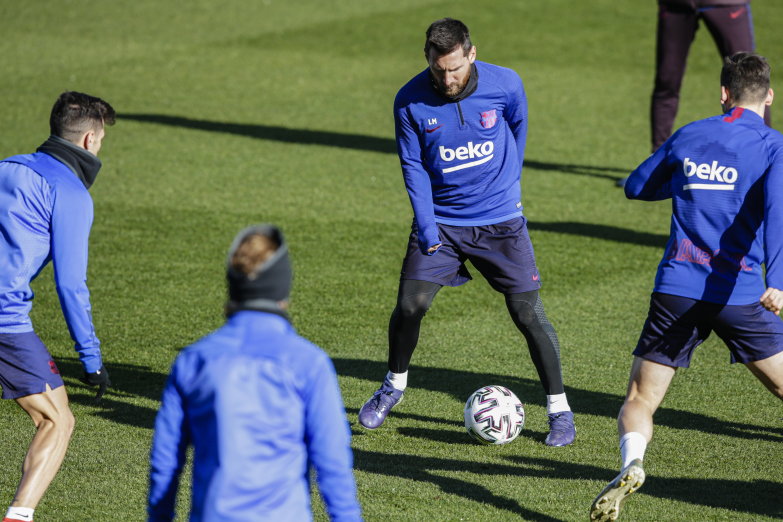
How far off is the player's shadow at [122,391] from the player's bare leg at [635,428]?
297 centimetres

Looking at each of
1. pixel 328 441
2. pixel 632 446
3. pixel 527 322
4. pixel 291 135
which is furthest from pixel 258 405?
pixel 291 135

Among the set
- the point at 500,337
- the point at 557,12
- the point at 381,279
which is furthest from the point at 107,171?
the point at 557,12

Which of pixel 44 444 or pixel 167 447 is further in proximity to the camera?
pixel 44 444

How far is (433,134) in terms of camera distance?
6352 millimetres

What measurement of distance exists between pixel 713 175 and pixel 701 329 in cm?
73

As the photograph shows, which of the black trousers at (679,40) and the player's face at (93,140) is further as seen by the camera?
the black trousers at (679,40)

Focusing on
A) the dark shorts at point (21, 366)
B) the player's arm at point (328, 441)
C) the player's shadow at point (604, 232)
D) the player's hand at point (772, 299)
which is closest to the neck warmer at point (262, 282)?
the player's arm at point (328, 441)

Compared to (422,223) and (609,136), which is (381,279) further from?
(609,136)

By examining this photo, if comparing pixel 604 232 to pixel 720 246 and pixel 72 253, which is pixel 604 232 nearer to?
pixel 720 246

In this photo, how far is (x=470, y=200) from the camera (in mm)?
6457

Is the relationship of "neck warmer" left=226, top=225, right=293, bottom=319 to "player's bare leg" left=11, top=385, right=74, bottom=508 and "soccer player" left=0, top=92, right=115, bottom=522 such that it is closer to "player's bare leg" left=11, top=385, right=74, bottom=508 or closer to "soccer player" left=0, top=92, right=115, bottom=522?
"soccer player" left=0, top=92, right=115, bottom=522

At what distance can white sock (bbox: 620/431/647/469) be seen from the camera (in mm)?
4918

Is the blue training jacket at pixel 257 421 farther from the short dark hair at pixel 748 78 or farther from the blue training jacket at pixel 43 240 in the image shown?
the short dark hair at pixel 748 78

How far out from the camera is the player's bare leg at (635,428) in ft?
15.5
